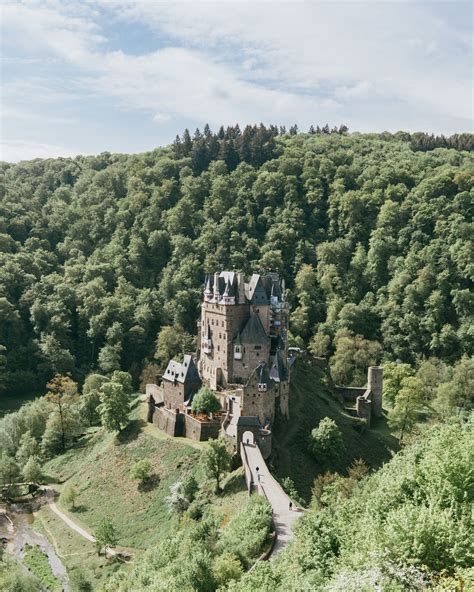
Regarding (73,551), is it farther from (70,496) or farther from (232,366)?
(232,366)

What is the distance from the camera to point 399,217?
130 metres

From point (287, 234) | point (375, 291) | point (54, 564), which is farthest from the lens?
point (287, 234)

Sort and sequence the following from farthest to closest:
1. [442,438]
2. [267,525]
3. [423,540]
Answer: [267,525] → [442,438] → [423,540]

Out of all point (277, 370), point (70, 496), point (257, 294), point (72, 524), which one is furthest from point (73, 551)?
point (257, 294)

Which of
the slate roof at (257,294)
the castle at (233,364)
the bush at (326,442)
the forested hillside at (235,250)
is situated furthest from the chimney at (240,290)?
the forested hillside at (235,250)

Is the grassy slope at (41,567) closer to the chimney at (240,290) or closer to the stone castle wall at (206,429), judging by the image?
the stone castle wall at (206,429)

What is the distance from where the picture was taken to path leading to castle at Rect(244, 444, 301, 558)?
3978cm

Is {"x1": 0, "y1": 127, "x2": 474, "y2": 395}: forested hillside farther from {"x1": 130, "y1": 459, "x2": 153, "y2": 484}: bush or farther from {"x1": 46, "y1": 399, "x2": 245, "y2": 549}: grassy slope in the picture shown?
{"x1": 130, "y1": 459, "x2": 153, "y2": 484}: bush

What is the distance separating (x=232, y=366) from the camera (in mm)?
68125

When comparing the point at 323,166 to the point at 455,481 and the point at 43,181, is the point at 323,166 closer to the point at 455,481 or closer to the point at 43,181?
the point at 43,181

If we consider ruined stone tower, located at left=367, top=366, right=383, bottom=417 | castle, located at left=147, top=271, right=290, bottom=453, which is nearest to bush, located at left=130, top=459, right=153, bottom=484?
castle, located at left=147, top=271, right=290, bottom=453

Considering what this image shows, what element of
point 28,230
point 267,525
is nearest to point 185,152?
point 28,230

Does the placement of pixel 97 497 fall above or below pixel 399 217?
below

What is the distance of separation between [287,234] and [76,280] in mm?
50378
